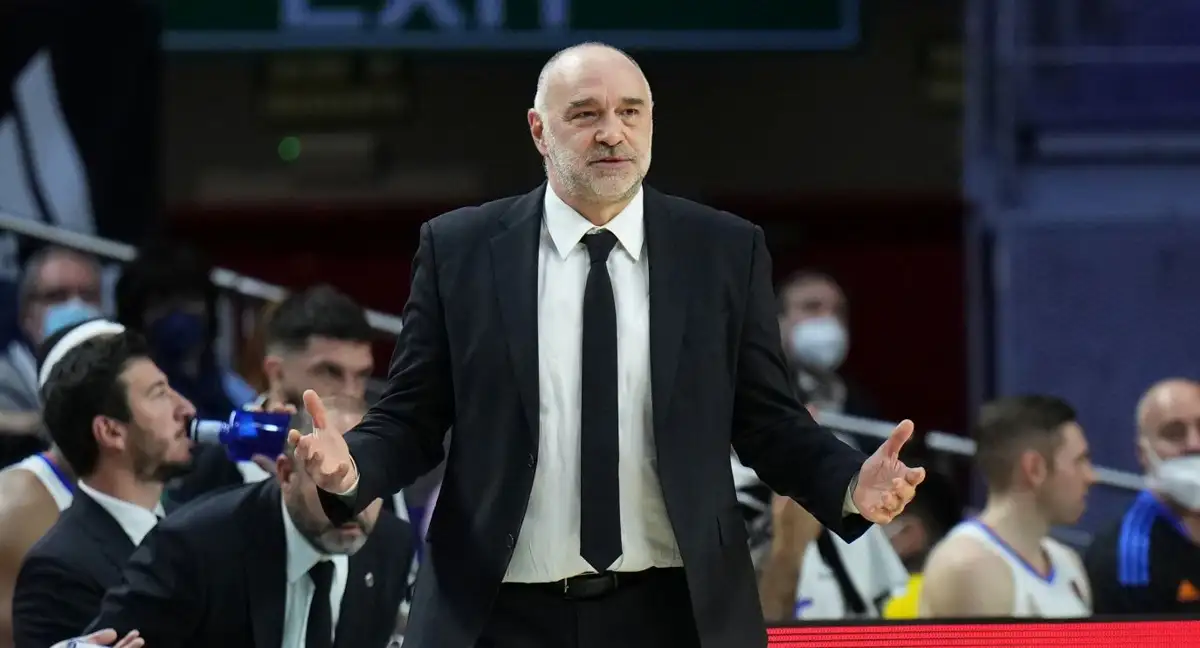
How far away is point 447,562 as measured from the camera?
3.11 metres

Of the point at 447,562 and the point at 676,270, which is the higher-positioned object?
the point at 676,270

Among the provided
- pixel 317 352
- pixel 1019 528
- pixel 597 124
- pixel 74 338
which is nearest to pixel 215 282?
pixel 317 352

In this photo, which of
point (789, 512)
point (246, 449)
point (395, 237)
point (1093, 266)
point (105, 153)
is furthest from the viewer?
point (395, 237)

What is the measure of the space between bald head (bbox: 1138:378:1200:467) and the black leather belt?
10.7ft

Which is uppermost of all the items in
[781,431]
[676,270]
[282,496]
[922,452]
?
[676,270]

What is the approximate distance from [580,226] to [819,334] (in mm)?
3915

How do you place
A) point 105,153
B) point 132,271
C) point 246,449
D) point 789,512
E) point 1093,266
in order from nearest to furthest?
point 246,449 < point 789,512 < point 132,271 < point 105,153 < point 1093,266

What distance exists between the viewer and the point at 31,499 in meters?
4.79

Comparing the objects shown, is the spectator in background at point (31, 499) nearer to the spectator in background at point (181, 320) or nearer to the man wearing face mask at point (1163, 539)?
the spectator in background at point (181, 320)

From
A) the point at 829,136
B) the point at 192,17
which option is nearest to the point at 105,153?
the point at 192,17

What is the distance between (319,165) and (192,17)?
112 inches

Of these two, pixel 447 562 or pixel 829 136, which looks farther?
pixel 829 136

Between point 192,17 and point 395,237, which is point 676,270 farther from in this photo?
point 395,237

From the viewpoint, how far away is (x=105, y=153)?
7.02 m
